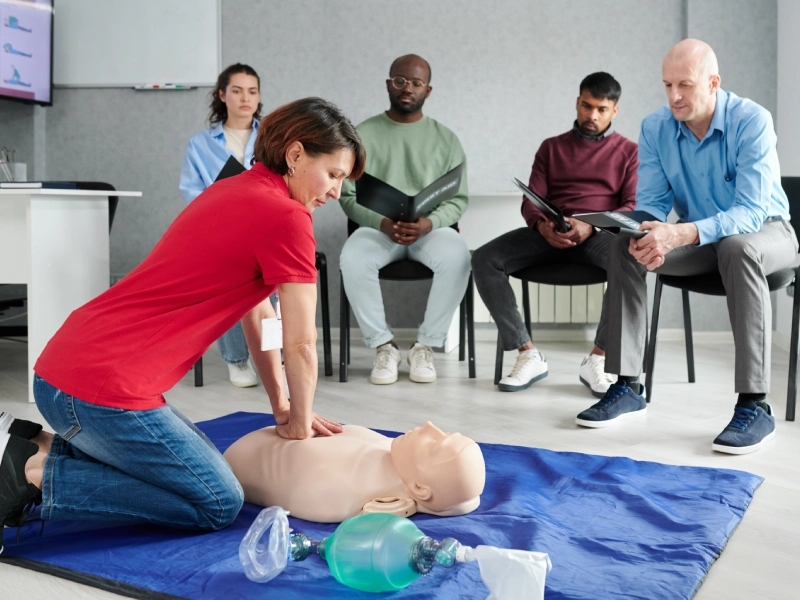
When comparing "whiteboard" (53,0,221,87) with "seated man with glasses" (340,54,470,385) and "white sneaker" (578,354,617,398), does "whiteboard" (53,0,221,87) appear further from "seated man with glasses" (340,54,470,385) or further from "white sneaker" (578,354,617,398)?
"white sneaker" (578,354,617,398)

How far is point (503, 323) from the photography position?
3.15 metres

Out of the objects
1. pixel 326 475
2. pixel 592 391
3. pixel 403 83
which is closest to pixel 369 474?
pixel 326 475

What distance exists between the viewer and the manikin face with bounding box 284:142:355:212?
5.13 feet

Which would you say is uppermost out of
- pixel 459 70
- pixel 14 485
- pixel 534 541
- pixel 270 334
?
pixel 459 70

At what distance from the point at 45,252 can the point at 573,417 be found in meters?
1.88

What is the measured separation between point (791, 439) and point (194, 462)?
169 cm

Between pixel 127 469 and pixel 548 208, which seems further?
pixel 548 208

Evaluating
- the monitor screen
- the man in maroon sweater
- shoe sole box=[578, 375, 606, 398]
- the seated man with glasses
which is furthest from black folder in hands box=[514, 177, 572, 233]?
the monitor screen

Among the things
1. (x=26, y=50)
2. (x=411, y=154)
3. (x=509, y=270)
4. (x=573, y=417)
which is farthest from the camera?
(x=26, y=50)

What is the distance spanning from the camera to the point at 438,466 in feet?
5.13

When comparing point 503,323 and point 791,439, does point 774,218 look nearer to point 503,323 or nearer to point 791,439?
point 791,439

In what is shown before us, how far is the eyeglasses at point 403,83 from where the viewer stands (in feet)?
11.3

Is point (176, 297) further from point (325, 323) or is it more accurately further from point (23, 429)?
point (325, 323)

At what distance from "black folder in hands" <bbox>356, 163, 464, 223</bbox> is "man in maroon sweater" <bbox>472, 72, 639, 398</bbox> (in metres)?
0.27
